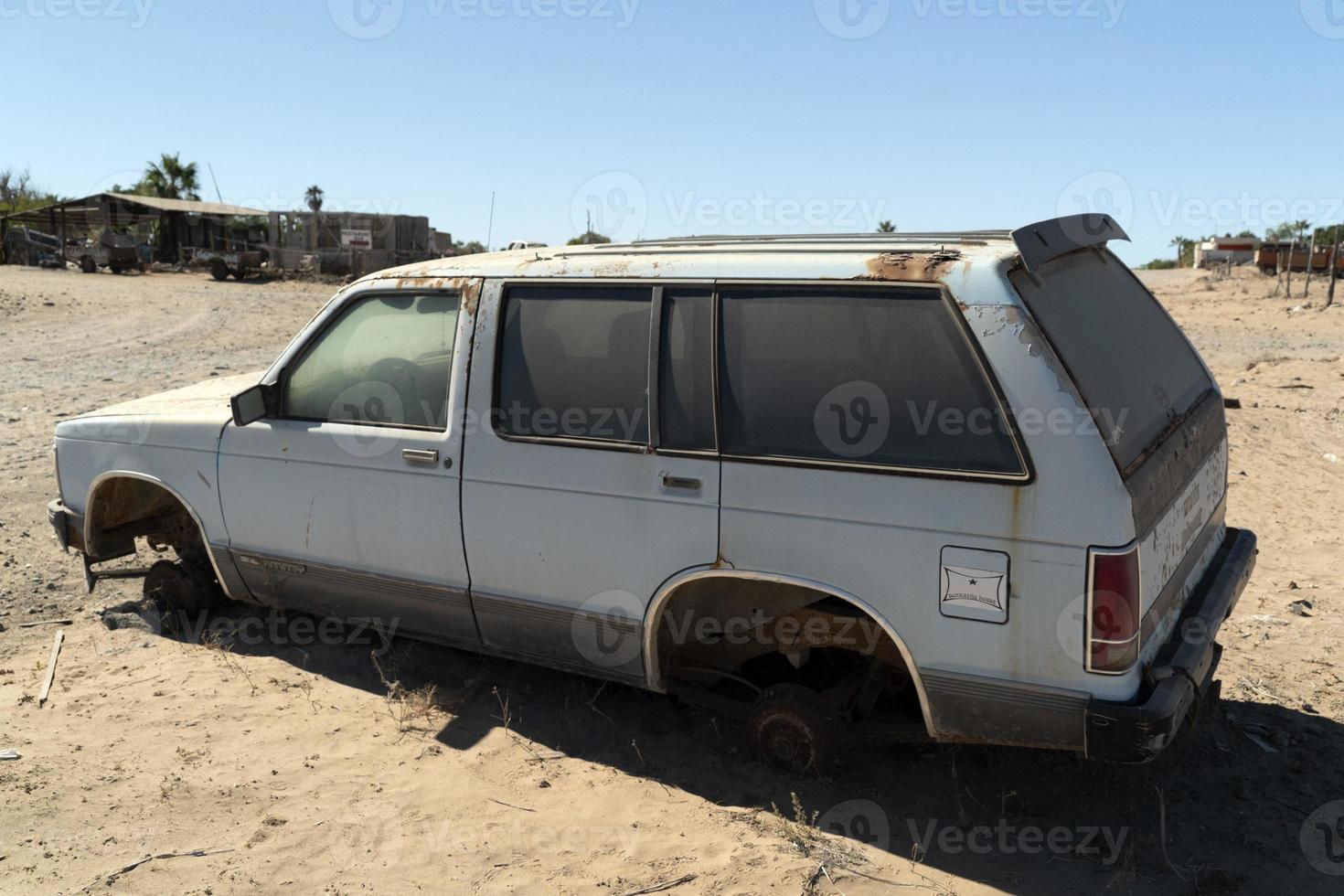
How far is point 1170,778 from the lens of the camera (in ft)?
13.2

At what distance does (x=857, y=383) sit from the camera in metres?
3.53

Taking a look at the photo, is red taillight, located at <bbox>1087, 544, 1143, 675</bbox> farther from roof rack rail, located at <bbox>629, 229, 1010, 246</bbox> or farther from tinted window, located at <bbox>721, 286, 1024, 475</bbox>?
roof rack rail, located at <bbox>629, 229, 1010, 246</bbox>

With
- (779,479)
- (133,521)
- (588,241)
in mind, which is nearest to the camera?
(779,479)

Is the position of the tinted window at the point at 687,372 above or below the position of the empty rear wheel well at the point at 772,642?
above

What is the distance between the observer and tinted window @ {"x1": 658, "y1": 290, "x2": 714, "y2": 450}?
3.77 metres

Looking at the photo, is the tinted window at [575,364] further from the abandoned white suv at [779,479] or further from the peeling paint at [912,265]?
the peeling paint at [912,265]

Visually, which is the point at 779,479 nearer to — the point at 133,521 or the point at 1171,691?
the point at 1171,691

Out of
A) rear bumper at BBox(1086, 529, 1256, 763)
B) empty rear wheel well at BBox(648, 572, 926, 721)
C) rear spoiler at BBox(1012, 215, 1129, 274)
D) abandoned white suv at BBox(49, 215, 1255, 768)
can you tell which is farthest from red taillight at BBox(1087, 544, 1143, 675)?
rear spoiler at BBox(1012, 215, 1129, 274)

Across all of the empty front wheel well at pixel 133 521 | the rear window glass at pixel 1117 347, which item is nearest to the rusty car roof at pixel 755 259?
the rear window glass at pixel 1117 347

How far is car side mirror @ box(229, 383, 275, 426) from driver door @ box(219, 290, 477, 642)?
5 centimetres

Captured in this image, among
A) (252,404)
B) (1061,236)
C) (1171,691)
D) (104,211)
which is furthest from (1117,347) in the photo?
(104,211)

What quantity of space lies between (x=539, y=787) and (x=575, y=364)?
62.5 inches

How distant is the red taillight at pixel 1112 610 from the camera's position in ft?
10.2

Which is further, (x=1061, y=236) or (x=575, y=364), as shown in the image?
(x=575, y=364)
